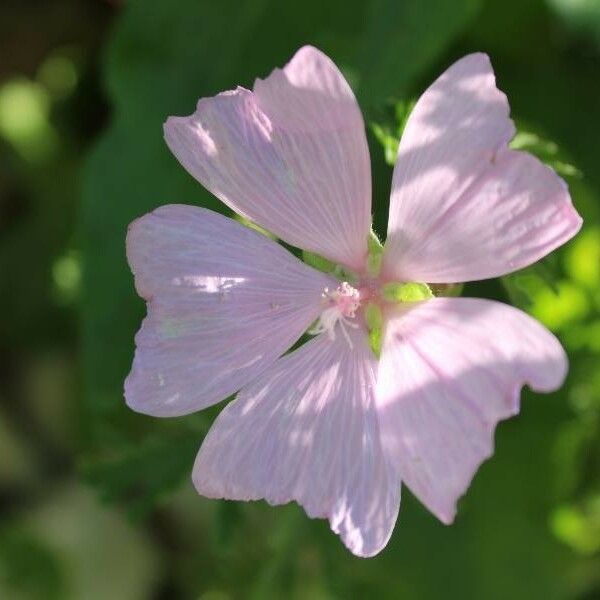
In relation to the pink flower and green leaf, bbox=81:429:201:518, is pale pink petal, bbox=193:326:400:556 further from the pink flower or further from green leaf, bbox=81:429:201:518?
green leaf, bbox=81:429:201:518

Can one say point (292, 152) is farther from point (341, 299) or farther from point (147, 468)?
point (147, 468)

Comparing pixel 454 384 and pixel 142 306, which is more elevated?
pixel 454 384

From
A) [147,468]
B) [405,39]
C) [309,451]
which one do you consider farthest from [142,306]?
[309,451]

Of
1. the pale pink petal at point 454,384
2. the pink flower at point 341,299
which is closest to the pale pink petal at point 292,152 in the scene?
the pink flower at point 341,299

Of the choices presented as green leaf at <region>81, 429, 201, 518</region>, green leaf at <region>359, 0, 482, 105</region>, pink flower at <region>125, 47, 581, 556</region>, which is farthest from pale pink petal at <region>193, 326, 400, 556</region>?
green leaf at <region>359, 0, 482, 105</region>

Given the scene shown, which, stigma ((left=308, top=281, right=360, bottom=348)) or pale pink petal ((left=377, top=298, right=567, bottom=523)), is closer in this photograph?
pale pink petal ((left=377, top=298, right=567, bottom=523))

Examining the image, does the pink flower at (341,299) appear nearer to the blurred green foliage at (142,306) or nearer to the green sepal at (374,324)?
the green sepal at (374,324)
